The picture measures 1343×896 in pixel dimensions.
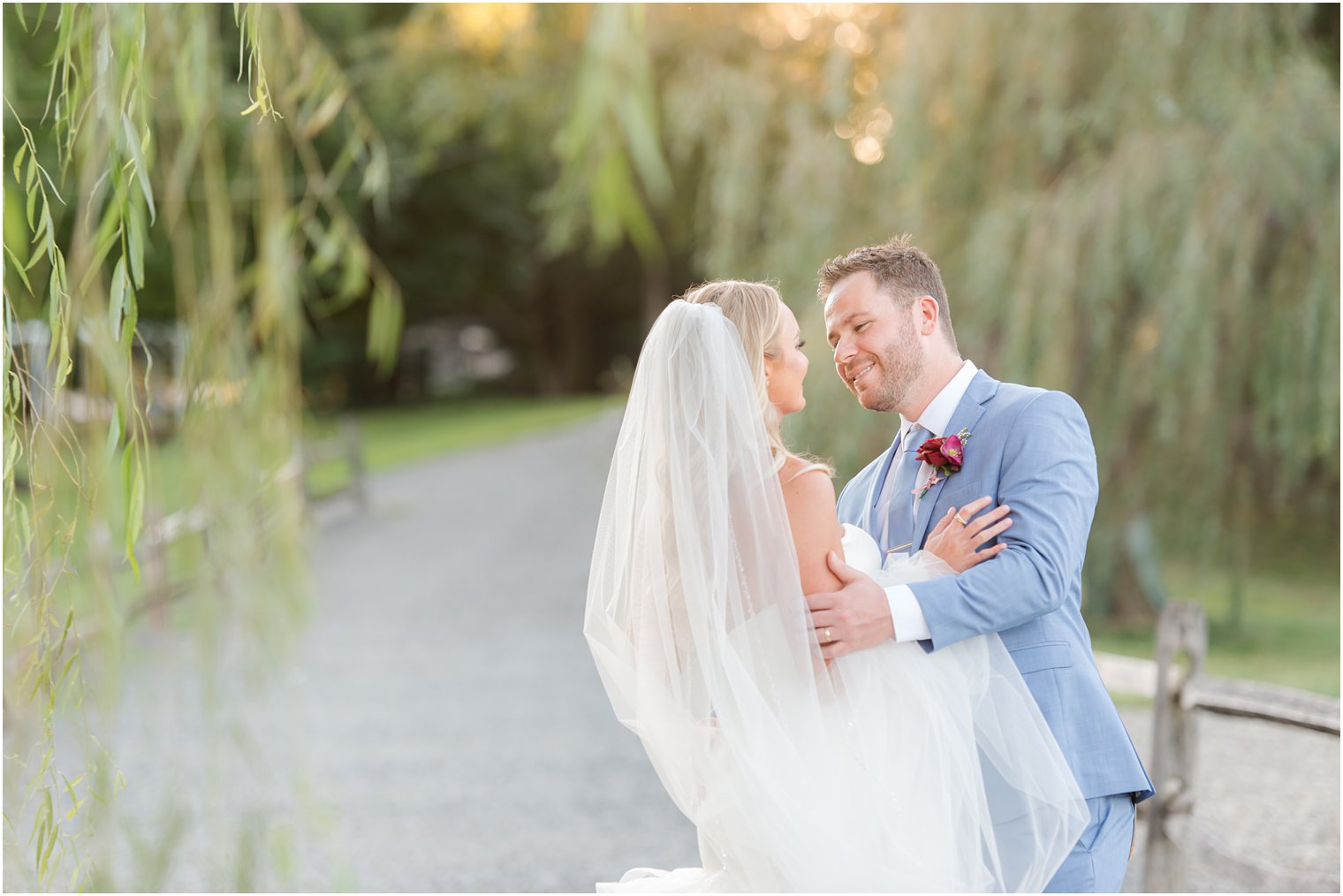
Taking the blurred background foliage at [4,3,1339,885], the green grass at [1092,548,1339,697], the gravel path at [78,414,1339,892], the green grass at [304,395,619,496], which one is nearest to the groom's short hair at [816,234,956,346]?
the blurred background foliage at [4,3,1339,885]

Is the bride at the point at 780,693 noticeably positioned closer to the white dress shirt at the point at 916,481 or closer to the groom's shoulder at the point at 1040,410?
the white dress shirt at the point at 916,481

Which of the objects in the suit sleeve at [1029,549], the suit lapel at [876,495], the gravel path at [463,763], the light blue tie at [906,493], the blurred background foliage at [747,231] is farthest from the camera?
the gravel path at [463,763]

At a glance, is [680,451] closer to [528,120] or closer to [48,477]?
[48,477]

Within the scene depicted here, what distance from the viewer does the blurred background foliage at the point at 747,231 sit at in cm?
183

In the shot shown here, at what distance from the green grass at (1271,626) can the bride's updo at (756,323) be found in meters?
5.91

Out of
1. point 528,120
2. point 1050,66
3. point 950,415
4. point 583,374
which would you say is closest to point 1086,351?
point 1050,66

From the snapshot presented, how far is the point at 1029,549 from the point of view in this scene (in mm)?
2355

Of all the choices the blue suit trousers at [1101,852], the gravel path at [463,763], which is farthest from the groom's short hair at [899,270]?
the gravel path at [463,763]

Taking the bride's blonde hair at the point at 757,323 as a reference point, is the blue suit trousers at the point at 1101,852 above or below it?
below

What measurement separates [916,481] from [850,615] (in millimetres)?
475

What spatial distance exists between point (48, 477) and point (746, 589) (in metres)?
1.28

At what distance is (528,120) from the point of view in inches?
563

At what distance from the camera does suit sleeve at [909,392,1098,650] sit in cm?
234

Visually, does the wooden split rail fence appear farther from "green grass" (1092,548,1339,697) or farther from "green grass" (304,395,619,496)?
"green grass" (304,395,619,496)
